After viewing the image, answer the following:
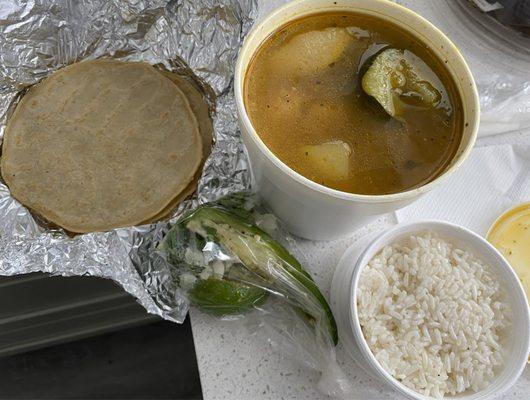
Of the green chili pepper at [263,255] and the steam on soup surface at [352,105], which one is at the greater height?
the steam on soup surface at [352,105]

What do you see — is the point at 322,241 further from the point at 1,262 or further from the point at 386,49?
the point at 1,262

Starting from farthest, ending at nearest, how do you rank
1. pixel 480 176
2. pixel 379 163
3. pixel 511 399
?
pixel 480 176 → pixel 511 399 → pixel 379 163

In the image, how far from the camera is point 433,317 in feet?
2.46

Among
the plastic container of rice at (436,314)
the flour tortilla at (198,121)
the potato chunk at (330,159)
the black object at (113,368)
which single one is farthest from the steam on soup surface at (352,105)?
the black object at (113,368)

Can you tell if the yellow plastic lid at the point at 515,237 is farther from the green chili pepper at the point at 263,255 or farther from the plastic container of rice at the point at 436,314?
the green chili pepper at the point at 263,255

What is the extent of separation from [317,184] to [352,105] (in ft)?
0.46

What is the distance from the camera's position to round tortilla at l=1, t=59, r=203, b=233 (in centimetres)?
90

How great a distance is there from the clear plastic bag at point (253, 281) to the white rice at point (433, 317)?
0.09m

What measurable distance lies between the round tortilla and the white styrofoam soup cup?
0.62 ft

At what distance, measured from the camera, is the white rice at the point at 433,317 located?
0.73 meters

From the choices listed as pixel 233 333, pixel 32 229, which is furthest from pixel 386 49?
pixel 32 229

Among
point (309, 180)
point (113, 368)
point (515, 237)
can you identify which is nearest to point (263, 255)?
point (309, 180)

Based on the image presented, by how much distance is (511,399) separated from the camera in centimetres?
83

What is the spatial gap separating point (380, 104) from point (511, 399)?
0.46 metres
